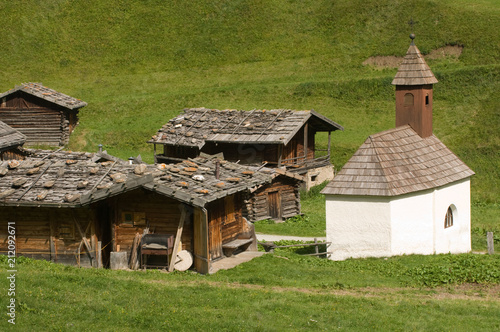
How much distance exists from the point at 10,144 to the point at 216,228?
1115 centimetres

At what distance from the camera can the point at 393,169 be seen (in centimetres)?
2639

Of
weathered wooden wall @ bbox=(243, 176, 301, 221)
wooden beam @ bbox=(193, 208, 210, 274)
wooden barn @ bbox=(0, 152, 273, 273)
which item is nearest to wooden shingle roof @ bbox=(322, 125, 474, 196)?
wooden barn @ bbox=(0, 152, 273, 273)

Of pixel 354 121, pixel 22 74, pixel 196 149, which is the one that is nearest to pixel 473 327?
pixel 196 149

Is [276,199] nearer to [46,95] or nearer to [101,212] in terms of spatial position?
[101,212]

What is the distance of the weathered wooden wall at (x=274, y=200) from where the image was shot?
35.1 metres

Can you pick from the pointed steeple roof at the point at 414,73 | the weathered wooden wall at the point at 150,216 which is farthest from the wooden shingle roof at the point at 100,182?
the pointed steeple roof at the point at 414,73

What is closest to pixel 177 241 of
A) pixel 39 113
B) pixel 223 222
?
pixel 223 222

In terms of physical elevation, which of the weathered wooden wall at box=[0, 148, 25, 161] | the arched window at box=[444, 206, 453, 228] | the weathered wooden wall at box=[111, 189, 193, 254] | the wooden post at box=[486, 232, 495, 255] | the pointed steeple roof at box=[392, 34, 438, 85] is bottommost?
the wooden post at box=[486, 232, 495, 255]

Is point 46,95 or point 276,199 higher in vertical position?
point 46,95

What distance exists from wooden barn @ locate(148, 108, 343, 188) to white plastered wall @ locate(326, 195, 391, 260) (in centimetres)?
1022

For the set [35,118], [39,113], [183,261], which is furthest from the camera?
[35,118]

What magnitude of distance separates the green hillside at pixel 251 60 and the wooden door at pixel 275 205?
10.1m

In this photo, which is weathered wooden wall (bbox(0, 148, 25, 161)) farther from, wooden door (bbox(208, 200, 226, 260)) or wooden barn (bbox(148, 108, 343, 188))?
wooden door (bbox(208, 200, 226, 260))

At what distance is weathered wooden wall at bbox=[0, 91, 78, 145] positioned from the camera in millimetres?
46406
